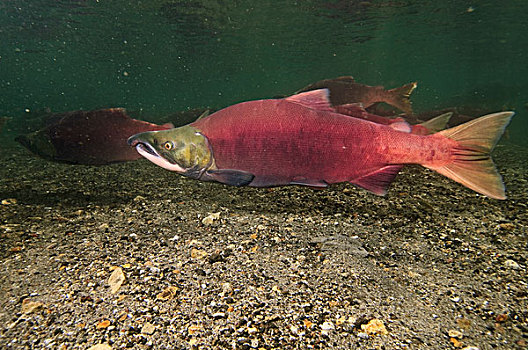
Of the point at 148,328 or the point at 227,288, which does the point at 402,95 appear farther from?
the point at 148,328

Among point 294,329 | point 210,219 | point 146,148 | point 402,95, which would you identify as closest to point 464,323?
point 294,329

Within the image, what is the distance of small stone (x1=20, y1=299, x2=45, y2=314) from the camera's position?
1.48 m

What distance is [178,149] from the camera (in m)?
1.97

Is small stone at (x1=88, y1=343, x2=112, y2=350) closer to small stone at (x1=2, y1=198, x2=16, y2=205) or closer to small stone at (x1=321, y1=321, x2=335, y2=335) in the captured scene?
small stone at (x1=321, y1=321, x2=335, y2=335)

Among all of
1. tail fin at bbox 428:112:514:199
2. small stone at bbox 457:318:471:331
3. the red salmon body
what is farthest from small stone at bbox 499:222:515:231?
small stone at bbox 457:318:471:331

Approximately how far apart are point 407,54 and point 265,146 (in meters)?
57.9

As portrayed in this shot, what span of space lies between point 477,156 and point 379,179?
0.73 m

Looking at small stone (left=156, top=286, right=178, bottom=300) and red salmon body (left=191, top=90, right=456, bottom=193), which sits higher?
red salmon body (left=191, top=90, right=456, bottom=193)

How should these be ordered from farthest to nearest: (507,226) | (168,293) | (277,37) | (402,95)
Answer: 1. (277,37)
2. (402,95)
3. (507,226)
4. (168,293)

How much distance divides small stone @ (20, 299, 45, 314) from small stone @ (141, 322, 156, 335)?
68cm

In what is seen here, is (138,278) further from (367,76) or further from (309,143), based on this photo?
(367,76)

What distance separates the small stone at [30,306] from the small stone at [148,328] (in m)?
0.68

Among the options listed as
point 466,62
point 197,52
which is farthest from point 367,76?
point 197,52

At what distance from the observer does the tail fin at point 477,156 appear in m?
1.87
